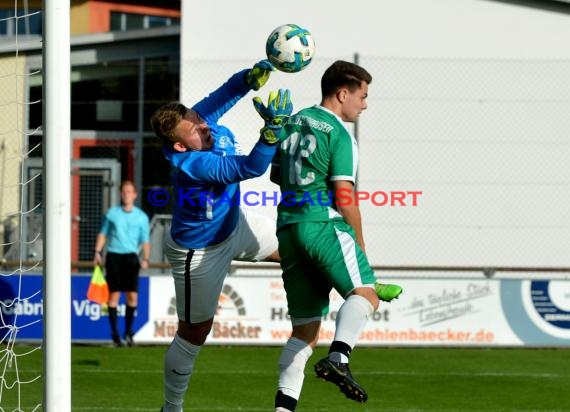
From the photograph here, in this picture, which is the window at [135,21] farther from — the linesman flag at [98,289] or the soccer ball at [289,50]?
the soccer ball at [289,50]

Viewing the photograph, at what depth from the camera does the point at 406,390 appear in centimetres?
1011

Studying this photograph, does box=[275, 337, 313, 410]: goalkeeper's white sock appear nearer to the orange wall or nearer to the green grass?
the green grass

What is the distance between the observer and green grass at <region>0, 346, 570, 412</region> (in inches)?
360

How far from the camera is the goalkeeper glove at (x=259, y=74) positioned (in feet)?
23.6

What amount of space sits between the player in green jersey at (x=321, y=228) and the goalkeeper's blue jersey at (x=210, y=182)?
1.15 ft

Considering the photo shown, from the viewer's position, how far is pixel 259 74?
7285 millimetres

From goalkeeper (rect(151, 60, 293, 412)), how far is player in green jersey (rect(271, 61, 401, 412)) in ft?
1.46

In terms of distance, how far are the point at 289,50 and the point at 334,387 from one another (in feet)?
13.0

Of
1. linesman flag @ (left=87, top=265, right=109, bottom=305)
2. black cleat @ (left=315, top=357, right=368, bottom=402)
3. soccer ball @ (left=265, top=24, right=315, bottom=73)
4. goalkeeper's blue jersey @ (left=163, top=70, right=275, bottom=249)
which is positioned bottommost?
linesman flag @ (left=87, top=265, right=109, bottom=305)

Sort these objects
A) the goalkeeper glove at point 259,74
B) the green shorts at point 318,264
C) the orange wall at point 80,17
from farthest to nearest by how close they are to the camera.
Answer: the orange wall at point 80,17, the goalkeeper glove at point 259,74, the green shorts at point 318,264

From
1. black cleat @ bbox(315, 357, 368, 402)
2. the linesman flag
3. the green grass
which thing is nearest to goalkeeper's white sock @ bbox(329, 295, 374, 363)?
black cleat @ bbox(315, 357, 368, 402)

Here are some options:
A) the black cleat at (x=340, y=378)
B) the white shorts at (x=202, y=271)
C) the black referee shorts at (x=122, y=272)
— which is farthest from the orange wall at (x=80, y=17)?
the black cleat at (x=340, y=378)

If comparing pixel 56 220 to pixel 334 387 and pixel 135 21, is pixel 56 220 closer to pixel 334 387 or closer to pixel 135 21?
pixel 334 387

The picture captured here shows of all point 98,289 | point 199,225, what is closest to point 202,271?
point 199,225
